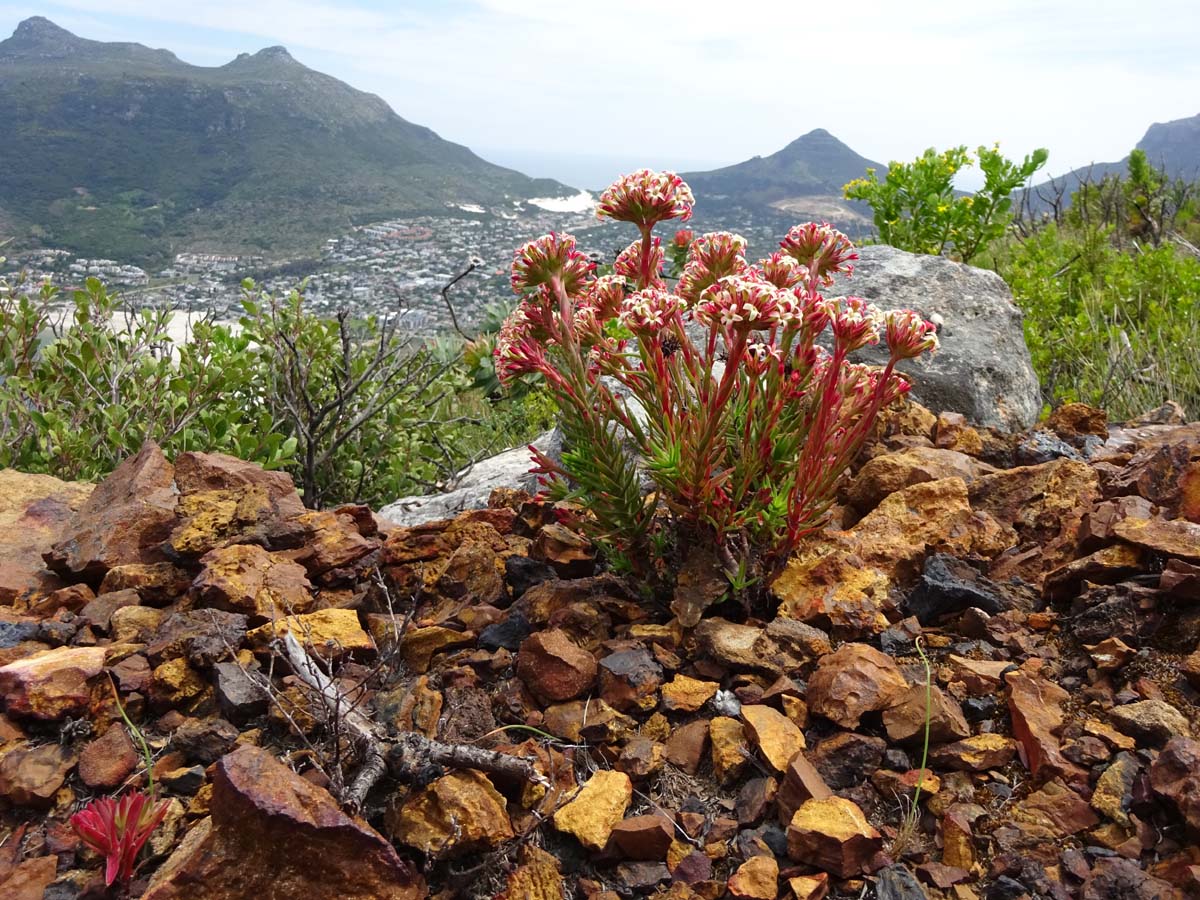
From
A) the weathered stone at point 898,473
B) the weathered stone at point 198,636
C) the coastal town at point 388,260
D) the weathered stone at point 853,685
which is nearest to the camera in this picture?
the weathered stone at point 853,685

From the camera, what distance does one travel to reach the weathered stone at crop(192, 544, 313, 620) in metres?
2.54

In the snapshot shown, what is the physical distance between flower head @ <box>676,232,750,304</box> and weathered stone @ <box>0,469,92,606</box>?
8.24ft

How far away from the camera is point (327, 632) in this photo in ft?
8.02

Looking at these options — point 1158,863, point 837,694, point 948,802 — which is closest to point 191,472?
point 837,694

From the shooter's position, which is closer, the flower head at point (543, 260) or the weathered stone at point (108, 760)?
the weathered stone at point (108, 760)

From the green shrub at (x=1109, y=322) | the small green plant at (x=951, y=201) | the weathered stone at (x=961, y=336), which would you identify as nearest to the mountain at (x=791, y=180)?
the green shrub at (x=1109, y=322)

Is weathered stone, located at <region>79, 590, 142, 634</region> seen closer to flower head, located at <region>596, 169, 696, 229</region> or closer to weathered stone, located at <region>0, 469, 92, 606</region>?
weathered stone, located at <region>0, 469, 92, 606</region>

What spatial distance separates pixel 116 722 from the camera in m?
2.15

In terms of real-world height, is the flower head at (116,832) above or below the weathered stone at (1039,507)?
below

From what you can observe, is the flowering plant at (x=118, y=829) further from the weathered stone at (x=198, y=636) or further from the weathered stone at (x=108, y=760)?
the weathered stone at (x=198, y=636)

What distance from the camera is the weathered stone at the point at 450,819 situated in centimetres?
173

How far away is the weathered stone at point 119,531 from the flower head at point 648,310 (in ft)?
6.47

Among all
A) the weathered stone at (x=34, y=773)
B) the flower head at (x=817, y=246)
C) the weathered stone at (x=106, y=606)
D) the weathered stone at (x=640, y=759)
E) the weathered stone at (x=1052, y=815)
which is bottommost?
the weathered stone at (x=34, y=773)

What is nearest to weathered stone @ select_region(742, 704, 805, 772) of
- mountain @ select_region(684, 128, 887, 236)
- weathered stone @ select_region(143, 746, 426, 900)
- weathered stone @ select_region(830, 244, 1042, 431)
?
weathered stone @ select_region(143, 746, 426, 900)
